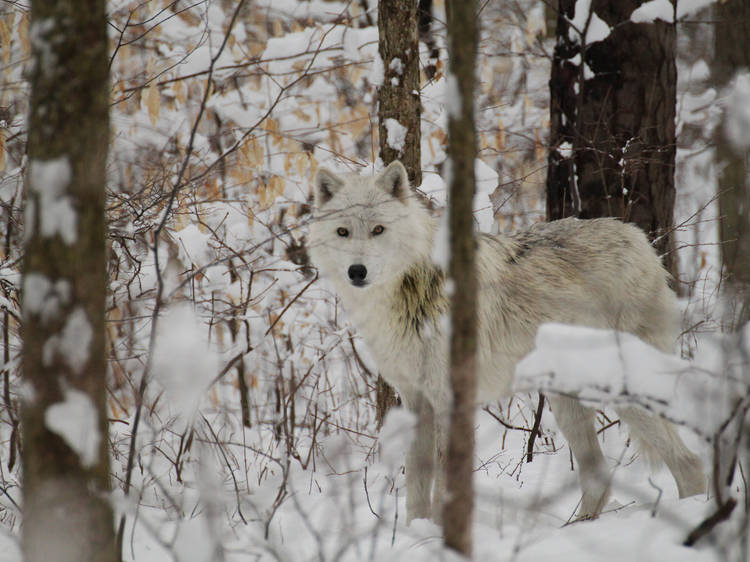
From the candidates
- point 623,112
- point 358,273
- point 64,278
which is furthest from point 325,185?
point 623,112

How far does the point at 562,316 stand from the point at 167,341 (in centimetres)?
263

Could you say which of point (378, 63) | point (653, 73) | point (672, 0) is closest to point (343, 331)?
point (378, 63)

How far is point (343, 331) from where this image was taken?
5.17 metres

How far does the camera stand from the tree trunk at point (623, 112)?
5.36 m

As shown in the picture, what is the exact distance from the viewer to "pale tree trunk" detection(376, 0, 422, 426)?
479cm

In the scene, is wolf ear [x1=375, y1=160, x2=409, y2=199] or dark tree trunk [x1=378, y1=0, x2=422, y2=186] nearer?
wolf ear [x1=375, y1=160, x2=409, y2=199]

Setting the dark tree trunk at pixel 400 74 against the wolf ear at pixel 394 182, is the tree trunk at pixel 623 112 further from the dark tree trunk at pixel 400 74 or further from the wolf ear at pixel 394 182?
the wolf ear at pixel 394 182

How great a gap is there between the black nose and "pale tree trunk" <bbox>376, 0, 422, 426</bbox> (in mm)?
1503

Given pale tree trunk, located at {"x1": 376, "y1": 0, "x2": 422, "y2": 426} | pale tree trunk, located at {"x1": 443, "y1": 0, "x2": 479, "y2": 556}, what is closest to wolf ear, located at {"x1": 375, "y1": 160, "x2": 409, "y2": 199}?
pale tree trunk, located at {"x1": 376, "y1": 0, "x2": 422, "y2": 426}

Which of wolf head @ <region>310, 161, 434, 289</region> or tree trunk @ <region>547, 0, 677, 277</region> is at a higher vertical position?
tree trunk @ <region>547, 0, 677, 277</region>

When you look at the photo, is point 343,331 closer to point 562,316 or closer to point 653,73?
point 562,316

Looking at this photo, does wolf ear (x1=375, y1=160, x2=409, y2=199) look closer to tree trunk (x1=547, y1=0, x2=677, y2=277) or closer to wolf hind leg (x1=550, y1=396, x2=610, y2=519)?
wolf hind leg (x1=550, y1=396, x2=610, y2=519)

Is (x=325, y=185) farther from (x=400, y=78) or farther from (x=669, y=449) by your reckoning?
(x=669, y=449)

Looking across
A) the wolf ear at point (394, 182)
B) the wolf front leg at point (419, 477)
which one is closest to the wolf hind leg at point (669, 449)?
the wolf front leg at point (419, 477)
